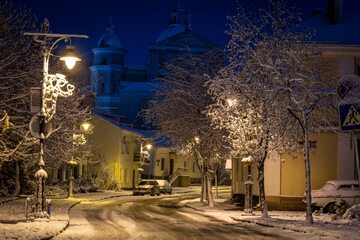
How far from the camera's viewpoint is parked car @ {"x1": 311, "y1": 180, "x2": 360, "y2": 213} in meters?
33.0

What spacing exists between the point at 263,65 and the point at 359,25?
15.9 m

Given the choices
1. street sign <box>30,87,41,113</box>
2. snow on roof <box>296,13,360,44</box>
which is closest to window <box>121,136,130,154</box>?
snow on roof <box>296,13,360,44</box>

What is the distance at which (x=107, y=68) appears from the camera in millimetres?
109812

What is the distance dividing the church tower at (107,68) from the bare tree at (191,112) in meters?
64.3

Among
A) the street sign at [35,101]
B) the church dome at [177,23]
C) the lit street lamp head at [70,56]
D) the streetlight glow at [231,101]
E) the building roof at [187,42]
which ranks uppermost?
the church dome at [177,23]

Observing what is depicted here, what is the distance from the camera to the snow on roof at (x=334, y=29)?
37812mm

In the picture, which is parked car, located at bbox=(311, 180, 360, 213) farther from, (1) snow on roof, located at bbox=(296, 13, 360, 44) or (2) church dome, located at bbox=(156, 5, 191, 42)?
(2) church dome, located at bbox=(156, 5, 191, 42)

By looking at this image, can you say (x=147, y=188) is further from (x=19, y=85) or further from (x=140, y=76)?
(x=140, y=76)

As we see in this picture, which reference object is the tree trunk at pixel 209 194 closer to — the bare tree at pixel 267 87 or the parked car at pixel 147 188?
the bare tree at pixel 267 87

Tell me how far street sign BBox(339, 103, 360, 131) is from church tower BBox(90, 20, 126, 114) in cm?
9411

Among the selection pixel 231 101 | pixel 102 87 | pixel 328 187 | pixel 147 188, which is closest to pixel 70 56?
pixel 231 101

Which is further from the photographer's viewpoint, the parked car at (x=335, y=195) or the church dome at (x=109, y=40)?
the church dome at (x=109, y=40)

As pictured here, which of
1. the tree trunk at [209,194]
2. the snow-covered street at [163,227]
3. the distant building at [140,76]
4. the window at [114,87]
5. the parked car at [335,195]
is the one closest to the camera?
the snow-covered street at [163,227]

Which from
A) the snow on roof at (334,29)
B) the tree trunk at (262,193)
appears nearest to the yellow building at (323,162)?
the snow on roof at (334,29)
